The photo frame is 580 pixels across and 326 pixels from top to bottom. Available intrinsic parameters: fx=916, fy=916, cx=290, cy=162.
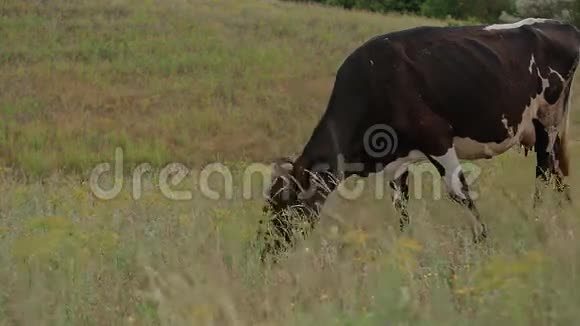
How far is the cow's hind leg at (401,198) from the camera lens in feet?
22.6

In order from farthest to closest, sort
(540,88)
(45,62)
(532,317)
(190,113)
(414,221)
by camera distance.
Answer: (45,62) < (190,113) < (540,88) < (414,221) < (532,317)

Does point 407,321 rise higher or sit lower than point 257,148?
higher

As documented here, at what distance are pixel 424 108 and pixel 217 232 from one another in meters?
2.39

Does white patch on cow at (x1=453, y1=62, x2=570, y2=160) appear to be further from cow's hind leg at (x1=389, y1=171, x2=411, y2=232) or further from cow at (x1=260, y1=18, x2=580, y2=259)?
cow's hind leg at (x1=389, y1=171, x2=411, y2=232)

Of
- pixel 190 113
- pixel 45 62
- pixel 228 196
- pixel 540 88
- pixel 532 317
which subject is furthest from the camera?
pixel 45 62

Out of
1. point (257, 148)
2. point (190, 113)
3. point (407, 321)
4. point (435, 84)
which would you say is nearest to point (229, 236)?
point (435, 84)

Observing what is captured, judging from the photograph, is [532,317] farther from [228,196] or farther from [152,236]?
[228,196]

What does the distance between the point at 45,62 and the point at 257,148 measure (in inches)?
317

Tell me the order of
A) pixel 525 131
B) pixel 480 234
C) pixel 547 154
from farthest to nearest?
pixel 547 154 → pixel 525 131 → pixel 480 234

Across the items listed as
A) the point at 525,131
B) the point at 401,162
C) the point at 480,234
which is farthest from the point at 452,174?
the point at 480,234

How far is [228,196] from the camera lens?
30.5ft

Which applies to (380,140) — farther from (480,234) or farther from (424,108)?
(480,234)

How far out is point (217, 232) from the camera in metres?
6.50

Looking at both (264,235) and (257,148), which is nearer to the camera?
(264,235)
